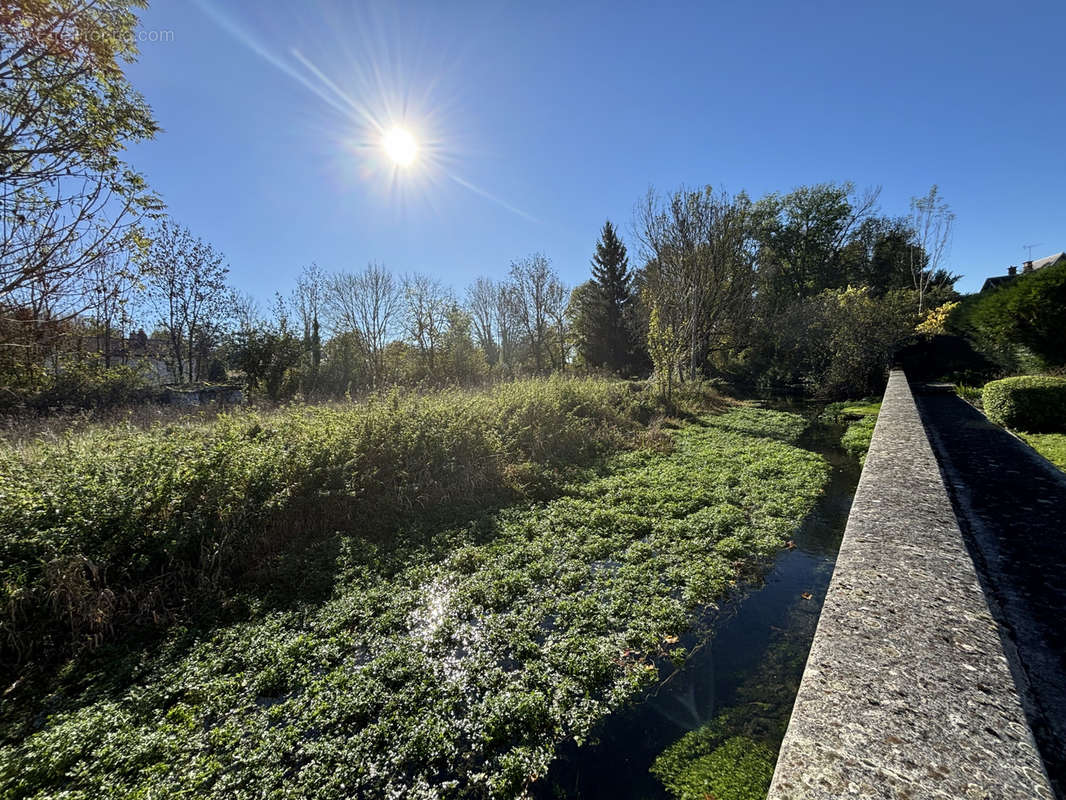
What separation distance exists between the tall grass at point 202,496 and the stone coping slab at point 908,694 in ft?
15.9

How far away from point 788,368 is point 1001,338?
6.52 meters

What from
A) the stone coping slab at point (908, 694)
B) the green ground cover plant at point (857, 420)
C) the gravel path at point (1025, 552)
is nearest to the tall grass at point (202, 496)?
the stone coping slab at point (908, 694)

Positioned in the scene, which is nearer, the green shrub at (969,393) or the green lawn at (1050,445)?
the green lawn at (1050,445)

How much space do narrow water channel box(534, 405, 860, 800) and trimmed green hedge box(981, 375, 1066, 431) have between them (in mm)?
Result: 7491

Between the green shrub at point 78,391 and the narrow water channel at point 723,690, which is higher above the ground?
the green shrub at point 78,391

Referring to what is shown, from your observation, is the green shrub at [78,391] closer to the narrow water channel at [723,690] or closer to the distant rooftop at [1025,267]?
the narrow water channel at [723,690]

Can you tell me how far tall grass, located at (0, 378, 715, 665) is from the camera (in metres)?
3.36

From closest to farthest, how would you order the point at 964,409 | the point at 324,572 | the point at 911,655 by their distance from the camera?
the point at 911,655 < the point at 324,572 < the point at 964,409

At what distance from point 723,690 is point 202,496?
210 inches

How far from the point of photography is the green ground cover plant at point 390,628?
2299 millimetres

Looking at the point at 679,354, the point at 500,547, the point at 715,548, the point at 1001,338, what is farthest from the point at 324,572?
the point at 1001,338

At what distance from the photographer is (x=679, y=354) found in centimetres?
1500

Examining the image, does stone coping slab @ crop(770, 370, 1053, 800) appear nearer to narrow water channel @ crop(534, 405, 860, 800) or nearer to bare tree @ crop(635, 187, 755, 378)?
narrow water channel @ crop(534, 405, 860, 800)

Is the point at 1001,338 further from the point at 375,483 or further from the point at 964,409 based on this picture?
the point at 375,483
